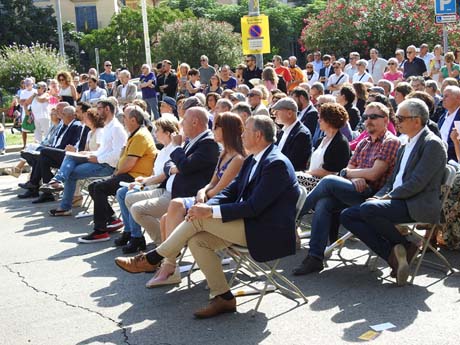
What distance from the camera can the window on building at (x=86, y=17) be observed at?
5784cm

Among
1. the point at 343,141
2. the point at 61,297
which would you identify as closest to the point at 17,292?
the point at 61,297

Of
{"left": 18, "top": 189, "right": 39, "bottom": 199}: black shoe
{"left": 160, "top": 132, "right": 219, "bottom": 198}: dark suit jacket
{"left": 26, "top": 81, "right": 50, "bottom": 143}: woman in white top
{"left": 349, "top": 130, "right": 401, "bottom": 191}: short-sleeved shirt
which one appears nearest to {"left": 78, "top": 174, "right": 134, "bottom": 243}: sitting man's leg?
{"left": 160, "top": 132, "right": 219, "bottom": 198}: dark suit jacket

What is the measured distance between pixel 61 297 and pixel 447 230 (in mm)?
3641

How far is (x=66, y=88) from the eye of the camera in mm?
15500

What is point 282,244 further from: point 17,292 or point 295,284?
point 17,292

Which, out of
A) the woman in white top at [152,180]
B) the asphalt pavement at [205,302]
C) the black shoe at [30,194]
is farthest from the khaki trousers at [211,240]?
the black shoe at [30,194]

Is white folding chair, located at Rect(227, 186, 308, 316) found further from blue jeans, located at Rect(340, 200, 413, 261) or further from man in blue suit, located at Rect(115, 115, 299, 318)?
blue jeans, located at Rect(340, 200, 413, 261)

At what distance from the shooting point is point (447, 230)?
6.43 metres

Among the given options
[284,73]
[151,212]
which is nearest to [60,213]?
[151,212]

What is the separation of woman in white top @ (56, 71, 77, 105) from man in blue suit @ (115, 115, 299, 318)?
1083 centimetres

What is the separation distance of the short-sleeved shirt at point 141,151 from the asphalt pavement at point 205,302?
1265 millimetres

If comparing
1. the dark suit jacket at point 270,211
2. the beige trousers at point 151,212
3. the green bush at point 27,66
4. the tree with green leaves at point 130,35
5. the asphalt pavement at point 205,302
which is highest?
the tree with green leaves at point 130,35

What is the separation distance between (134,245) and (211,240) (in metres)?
2.37

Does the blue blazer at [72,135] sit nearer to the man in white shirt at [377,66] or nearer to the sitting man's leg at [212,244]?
the sitting man's leg at [212,244]
